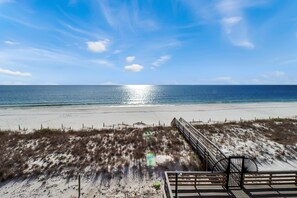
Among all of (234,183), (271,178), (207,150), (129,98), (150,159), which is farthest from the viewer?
(129,98)

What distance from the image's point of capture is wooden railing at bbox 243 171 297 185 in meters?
7.30

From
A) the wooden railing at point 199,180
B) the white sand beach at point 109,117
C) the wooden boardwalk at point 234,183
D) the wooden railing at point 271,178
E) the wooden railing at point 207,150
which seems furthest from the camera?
the white sand beach at point 109,117

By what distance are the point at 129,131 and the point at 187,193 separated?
11876mm

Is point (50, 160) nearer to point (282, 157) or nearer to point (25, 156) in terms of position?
point (25, 156)

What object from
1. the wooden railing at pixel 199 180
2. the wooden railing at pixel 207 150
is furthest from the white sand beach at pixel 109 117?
the wooden railing at pixel 199 180

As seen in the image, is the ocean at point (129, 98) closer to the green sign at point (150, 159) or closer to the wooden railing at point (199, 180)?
the green sign at point (150, 159)

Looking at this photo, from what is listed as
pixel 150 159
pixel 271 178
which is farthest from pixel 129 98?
pixel 271 178

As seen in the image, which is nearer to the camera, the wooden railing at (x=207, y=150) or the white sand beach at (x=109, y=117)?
the wooden railing at (x=207, y=150)

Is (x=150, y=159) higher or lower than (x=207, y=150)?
lower

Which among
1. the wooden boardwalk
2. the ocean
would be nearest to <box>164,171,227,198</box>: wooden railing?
the wooden boardwalk

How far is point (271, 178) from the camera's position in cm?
737

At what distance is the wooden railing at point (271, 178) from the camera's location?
24.0 ft

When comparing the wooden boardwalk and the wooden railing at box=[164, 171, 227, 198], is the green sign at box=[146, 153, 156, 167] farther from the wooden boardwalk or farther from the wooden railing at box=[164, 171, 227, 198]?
the wooden railing at box=[164, 171, 227, 198]

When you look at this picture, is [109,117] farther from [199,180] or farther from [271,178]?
[271,178]
